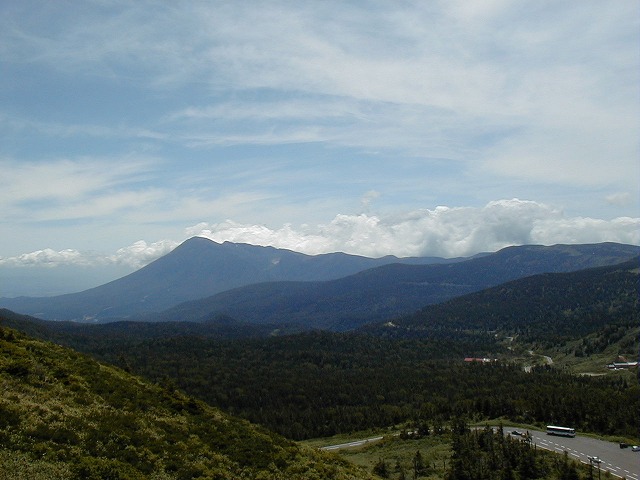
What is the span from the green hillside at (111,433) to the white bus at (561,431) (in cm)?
4950

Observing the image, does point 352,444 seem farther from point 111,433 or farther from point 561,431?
point 111,433

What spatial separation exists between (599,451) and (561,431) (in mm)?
8468

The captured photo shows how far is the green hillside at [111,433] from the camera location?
2569 centimetres

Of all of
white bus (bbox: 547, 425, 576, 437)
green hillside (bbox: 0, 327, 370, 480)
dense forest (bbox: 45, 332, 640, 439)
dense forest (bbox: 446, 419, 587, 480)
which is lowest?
dense forest (bbox: 45, 332, 640, 439)

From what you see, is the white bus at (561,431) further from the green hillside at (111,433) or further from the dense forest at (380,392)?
the green hillside at (111,433)

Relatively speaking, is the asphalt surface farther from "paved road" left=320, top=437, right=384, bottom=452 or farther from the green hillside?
the green hillside

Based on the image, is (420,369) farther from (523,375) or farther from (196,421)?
(196,421)

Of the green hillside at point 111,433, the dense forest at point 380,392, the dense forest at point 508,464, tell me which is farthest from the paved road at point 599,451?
the green hillside at point 111,433

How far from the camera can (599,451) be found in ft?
224

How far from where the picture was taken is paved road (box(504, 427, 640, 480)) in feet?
196

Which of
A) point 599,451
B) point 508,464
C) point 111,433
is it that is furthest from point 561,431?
point 111,433

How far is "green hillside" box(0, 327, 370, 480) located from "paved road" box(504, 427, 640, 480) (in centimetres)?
3834

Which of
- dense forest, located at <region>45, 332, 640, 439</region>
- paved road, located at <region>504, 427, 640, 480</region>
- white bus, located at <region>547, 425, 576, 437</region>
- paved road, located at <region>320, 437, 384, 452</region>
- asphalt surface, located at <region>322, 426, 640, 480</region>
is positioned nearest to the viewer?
asphalt surface, located at <region>322, 426, 640, 480</region>

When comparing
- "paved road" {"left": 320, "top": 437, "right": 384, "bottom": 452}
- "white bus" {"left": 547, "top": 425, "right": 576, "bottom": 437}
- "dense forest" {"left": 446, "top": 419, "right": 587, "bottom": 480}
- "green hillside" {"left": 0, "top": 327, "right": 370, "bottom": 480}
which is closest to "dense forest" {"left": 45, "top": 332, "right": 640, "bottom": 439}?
"white bus" {"left": 547, "top": 425, "right": 576, "bottom": 437}
